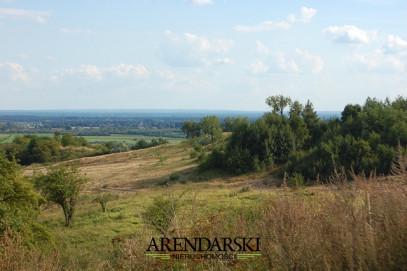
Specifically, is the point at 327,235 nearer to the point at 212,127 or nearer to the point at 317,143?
the point at 317,143

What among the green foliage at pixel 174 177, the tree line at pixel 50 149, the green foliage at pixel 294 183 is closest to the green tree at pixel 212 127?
the tree line at pixel 50 149

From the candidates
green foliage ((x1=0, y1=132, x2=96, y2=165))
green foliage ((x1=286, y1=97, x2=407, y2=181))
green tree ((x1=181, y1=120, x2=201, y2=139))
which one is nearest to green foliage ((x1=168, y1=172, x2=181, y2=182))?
green foliage ((x1=286, y1=97, x2=407, y2=181))

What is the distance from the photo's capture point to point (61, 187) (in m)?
19.5

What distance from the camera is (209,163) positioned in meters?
32.9

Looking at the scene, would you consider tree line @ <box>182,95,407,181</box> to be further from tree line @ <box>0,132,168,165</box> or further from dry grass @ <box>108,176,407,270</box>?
tree line @ <box>0,132,168,165</box>

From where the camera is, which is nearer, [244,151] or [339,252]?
[339,252]

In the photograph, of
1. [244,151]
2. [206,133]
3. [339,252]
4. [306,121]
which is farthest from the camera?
[206,133]

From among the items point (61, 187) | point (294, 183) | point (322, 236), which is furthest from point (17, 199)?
point (322, 236)

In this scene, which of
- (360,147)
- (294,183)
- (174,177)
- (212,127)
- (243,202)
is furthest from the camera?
(212,127)

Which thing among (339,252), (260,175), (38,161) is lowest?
(38,161)

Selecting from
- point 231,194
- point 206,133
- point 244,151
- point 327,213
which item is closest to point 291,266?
point 327,213

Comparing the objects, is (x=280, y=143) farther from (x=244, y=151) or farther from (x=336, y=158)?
(x=336, y=158)

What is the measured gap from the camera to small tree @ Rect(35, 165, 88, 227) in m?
19.7

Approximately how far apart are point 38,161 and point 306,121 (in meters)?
48.8
